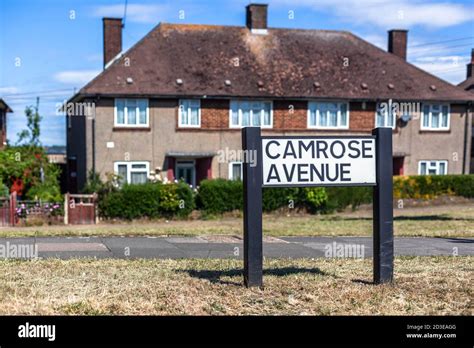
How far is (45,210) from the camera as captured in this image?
84.6ft

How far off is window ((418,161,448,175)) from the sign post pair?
28381 mm

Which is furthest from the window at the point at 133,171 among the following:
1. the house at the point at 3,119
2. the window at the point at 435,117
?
the window at the point at 435,117

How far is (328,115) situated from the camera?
35.0 m

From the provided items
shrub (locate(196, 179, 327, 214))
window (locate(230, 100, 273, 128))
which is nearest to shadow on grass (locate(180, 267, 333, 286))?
shrub (locate(196, 179, 327, 214))

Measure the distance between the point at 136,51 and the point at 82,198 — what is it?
1029 centimetres

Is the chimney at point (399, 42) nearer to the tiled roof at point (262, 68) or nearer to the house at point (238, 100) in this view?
the house at point (238, 100)

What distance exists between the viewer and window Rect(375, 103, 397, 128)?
116 ft

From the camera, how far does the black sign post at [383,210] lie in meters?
9.36

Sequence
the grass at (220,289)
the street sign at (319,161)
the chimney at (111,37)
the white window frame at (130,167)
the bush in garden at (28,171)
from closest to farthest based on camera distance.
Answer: the grass at (220,289) < the street sign at (319,161) < the bush in garden at (28,171) < the white window frame at (130,167) < the chimney at (111,37)

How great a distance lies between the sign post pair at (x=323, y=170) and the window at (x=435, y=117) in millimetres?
28105

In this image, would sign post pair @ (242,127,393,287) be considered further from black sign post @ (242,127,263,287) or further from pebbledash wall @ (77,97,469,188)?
pebbledash wall @ (77,97,469,188)

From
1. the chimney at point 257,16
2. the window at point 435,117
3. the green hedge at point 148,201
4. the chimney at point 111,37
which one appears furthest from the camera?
the chimney at point 257,16

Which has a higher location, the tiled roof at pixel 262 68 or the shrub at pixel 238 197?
the tiled roof at pixel 262 68
